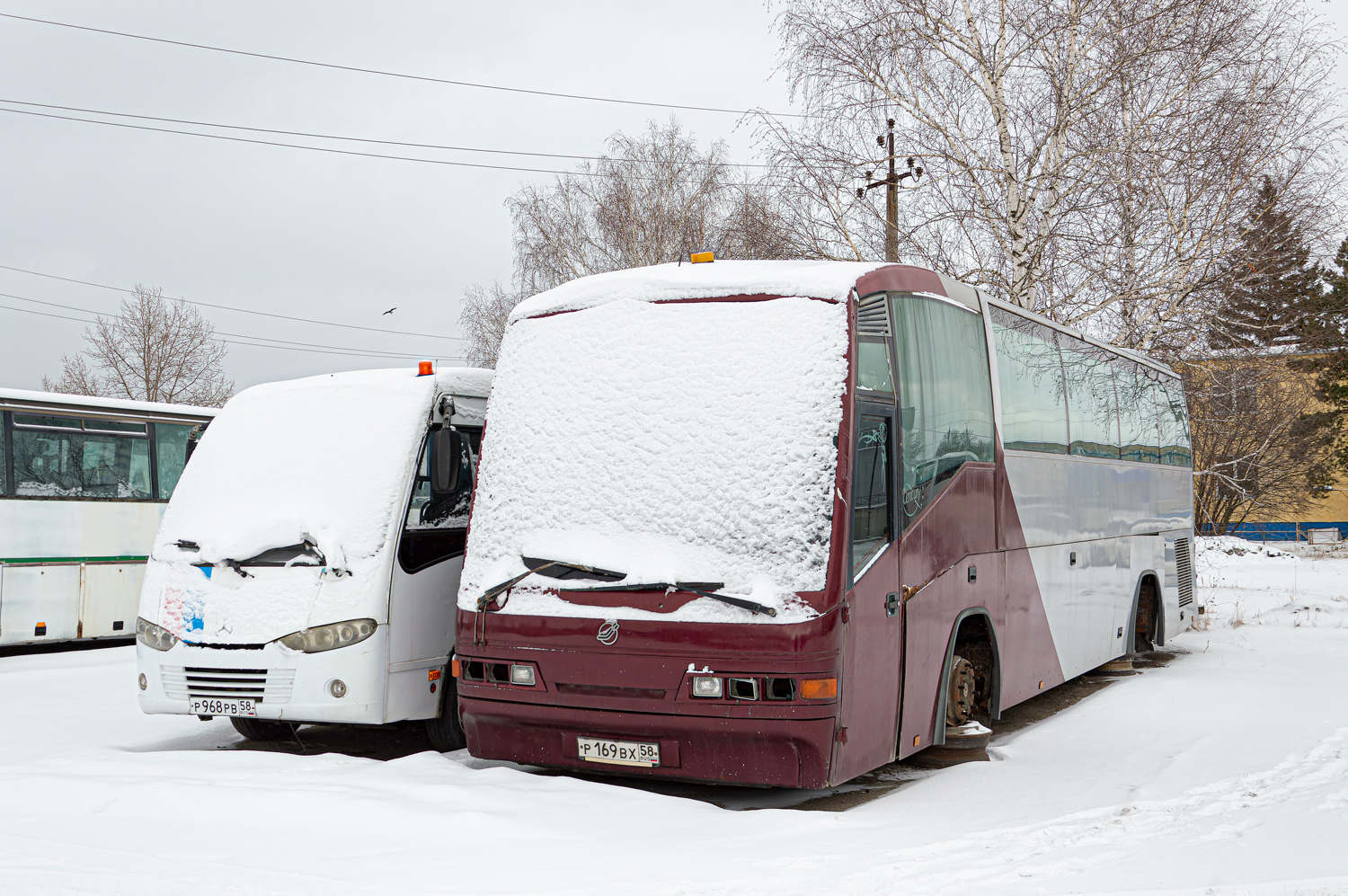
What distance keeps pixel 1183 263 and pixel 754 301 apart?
12.7 metres

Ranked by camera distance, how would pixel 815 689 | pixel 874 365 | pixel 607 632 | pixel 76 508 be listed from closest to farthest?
pixel 815 689
pixel 607 632
pixel 874 365
pixel 76 508

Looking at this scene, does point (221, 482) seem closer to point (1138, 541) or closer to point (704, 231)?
point (1138, 541)

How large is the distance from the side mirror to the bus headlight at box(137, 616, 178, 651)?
2.10m

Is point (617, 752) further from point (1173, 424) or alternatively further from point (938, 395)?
point (1173, 424)

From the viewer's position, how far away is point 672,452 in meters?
6.42

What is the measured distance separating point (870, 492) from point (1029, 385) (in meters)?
3.47

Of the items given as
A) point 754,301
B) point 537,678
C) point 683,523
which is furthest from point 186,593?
point 754,301

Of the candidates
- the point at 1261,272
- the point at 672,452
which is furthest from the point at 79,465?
the point at 1261,272

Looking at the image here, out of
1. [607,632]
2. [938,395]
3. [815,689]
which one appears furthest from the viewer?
[938,395]

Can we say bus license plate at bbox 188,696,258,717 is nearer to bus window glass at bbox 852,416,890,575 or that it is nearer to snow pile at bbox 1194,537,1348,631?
bus window glass at bbox 852,416,890,575

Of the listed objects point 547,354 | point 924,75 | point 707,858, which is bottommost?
point 707,858

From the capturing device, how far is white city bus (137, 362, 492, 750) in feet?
24.4

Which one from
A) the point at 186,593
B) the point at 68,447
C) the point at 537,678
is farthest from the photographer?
the point at 68,447

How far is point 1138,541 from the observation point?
39.9ft
